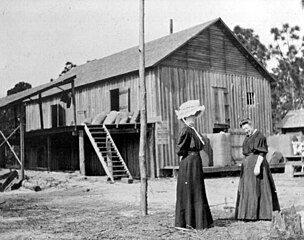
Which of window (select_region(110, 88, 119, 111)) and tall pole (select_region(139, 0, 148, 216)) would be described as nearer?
tall pole (select_region(139, 0, 148, 216))

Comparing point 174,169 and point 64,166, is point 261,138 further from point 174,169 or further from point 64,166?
point 64,166

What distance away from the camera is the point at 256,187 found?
761 cm

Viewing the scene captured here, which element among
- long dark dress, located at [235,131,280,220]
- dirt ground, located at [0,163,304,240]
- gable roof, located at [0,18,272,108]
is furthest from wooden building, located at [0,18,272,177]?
long dark dress, located at [235,131,280,220]

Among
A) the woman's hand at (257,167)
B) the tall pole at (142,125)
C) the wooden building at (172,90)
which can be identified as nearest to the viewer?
the woman's hand at (257,167)

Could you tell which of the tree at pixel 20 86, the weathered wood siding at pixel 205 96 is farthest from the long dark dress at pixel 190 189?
the tree at pixel 20 86

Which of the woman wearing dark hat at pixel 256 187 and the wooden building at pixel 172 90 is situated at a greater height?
the wooden building at pixel 172 90

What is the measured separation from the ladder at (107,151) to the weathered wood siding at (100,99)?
89.3 inches

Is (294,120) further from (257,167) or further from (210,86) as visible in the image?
(257,167)

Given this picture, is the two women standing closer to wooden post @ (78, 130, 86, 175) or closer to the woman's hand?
the woman's hand

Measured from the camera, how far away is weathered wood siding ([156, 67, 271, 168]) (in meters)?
20.2

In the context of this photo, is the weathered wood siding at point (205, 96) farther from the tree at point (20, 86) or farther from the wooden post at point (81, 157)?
the tree at point (20, 86)

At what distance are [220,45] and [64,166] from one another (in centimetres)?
1163

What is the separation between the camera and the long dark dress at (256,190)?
7559 millimetres

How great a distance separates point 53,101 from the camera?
28672 mm
